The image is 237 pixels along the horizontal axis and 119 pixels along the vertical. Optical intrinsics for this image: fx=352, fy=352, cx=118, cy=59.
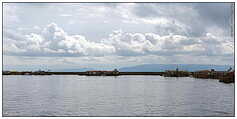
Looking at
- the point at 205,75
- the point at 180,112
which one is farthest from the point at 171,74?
the point at 180,112

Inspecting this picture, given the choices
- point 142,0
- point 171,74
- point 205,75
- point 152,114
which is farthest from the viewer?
point 171,74

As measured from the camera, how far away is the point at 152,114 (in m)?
27.7

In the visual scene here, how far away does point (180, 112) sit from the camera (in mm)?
28906

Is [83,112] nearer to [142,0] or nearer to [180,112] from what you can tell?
[180,112]

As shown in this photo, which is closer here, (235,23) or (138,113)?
(235,23)

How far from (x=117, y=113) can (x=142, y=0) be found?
48.4 feet

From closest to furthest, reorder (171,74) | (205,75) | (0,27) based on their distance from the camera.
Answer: (0,27)
(205,75)
(171,74)

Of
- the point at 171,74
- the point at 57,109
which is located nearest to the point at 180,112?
the point at 57,109

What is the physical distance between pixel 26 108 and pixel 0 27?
709 inches

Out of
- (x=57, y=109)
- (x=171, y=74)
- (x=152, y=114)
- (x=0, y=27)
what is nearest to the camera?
(x=0, y=27)

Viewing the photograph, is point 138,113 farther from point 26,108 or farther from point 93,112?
point 26,108

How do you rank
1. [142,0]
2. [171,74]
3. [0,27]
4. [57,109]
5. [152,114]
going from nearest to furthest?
[0,27] → [142,0] → [152,114] → [57,109] → [171,74]

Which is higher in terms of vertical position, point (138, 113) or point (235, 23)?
point (235, 23)

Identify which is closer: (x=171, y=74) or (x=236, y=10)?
(x=236, y=10)
